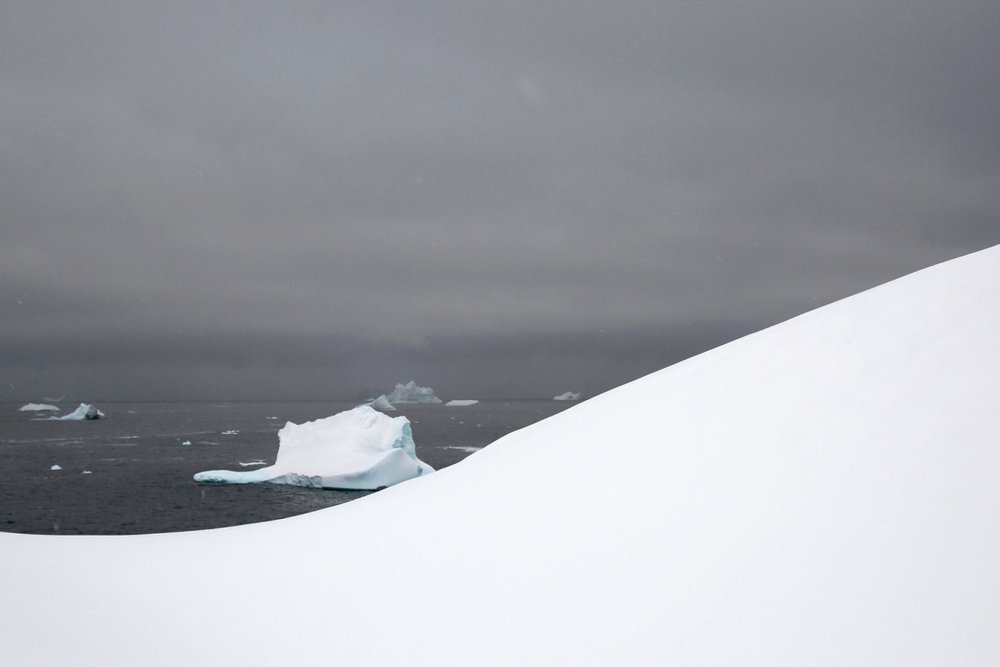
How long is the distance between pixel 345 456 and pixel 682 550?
34030 mm

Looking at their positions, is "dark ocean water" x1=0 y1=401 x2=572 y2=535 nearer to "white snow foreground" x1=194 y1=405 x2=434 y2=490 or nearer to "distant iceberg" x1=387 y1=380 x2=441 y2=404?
"white snow foreground" x1=194 y1=405 x2=434 y2=490

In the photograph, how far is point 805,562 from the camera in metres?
3.88

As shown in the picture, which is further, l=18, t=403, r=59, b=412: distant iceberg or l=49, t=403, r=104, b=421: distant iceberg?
l=18, t=403, r=59, b=412: distant iceberg

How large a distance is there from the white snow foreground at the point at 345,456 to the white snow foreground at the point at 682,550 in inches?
1122

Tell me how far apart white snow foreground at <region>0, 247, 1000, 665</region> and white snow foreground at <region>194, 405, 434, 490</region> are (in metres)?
28.5

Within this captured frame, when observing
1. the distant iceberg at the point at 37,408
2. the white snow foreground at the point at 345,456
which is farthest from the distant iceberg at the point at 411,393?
the white snow foreground at the point at 345,456

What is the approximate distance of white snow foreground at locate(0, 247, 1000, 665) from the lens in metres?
3.60

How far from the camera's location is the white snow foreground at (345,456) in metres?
35.0

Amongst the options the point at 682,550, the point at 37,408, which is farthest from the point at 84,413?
the point at 682,550

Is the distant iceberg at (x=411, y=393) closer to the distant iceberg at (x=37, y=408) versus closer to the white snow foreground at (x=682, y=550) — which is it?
the distant iceberg at (x=37, y=408)

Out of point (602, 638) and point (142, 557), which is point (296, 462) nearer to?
point (142, 557)

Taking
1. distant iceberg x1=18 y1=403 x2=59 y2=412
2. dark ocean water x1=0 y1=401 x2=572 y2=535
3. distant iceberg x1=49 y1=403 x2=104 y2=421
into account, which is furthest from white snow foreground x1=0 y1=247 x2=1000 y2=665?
distant iceberg x1=18 y1=403 x2=59 y2=412

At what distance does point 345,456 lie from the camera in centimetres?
3666

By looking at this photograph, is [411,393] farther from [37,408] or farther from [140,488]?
[140,488]
